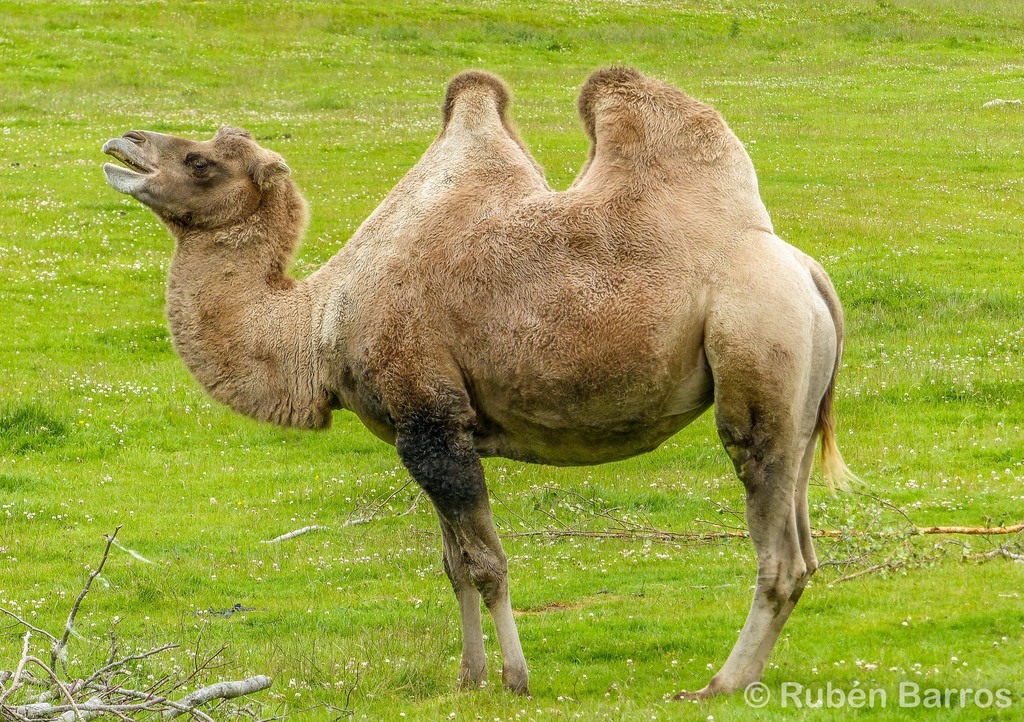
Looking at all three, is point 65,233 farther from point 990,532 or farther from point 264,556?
point 990,532

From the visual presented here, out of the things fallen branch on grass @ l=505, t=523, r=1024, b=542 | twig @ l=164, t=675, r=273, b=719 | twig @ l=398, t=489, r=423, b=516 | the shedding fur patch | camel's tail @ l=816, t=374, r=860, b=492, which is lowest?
twig @ l=398, t=489, r=423, b=516

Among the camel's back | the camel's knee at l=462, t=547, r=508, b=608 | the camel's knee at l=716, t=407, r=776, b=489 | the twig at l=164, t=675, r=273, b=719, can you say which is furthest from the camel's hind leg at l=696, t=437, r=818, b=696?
the twig at l=164, t=675, r=273, b=719

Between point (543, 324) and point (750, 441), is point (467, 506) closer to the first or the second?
point (543, 324)

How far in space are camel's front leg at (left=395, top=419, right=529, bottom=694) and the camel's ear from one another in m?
1.79

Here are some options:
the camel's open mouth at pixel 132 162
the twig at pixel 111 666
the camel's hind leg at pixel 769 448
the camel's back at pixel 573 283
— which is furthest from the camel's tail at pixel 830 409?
the camel's open mouth at pixel 132 162

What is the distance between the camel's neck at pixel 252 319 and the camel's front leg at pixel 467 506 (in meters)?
0.72

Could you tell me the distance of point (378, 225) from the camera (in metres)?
7.22

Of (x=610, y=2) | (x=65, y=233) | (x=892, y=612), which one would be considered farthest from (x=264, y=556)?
(x=610, y=2)

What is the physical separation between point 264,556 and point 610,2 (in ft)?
139

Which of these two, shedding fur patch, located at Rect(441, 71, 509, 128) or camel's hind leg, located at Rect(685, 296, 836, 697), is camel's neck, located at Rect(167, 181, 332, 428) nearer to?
shedding fur patch, located at Rect(441, 71, 509, 128)

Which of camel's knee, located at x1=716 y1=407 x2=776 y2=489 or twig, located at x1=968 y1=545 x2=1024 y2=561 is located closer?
camel's knee, located at x1=716 y1=407 x2=776 y2=489

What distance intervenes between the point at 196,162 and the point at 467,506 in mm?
2547

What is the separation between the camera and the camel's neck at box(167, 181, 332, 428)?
23.7 feet

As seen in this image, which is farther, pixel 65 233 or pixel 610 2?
pixel 610 2
